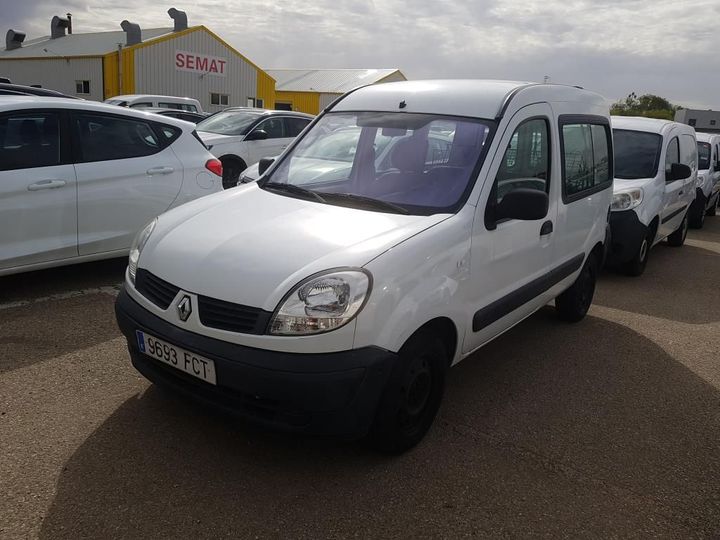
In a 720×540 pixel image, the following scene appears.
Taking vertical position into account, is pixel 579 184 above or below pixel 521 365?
above

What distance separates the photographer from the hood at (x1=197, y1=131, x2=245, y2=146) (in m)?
10.4

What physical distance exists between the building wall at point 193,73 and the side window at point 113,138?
1024 inches

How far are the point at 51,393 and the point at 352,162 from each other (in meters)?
2.16

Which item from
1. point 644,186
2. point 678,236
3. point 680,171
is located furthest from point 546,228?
point 678,236

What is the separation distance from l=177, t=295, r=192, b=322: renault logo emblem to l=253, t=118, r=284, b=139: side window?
8836 millimetres

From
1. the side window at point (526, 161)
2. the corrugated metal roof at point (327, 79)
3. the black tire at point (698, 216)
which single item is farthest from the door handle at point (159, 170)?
the corrugated metal roof at point (327, 79)

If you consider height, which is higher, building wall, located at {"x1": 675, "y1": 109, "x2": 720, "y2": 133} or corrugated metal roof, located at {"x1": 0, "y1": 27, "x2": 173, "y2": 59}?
corrugated metal roof, located at {"x1": 0, "y1": 27, "x2": 173, "y2": 59}

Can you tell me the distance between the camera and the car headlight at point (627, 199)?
6.85m

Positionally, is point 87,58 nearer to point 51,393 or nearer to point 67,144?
point 67,144

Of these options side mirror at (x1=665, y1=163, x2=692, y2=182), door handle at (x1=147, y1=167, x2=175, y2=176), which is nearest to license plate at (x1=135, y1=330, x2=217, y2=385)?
door handle at (x1=147, y1=167, x2=175, y2=176)

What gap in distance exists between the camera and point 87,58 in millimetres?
28797

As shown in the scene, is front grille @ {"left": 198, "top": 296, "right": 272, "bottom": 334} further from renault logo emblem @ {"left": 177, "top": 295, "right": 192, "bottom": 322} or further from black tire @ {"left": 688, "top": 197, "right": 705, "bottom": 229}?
black tire @ {"left": 688, "top": 197, "right": 705, "bottom": 229}

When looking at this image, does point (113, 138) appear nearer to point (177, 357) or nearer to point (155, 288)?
point (155, 288)

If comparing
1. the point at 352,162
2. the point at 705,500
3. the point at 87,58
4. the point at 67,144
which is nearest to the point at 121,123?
the point at 67,144
